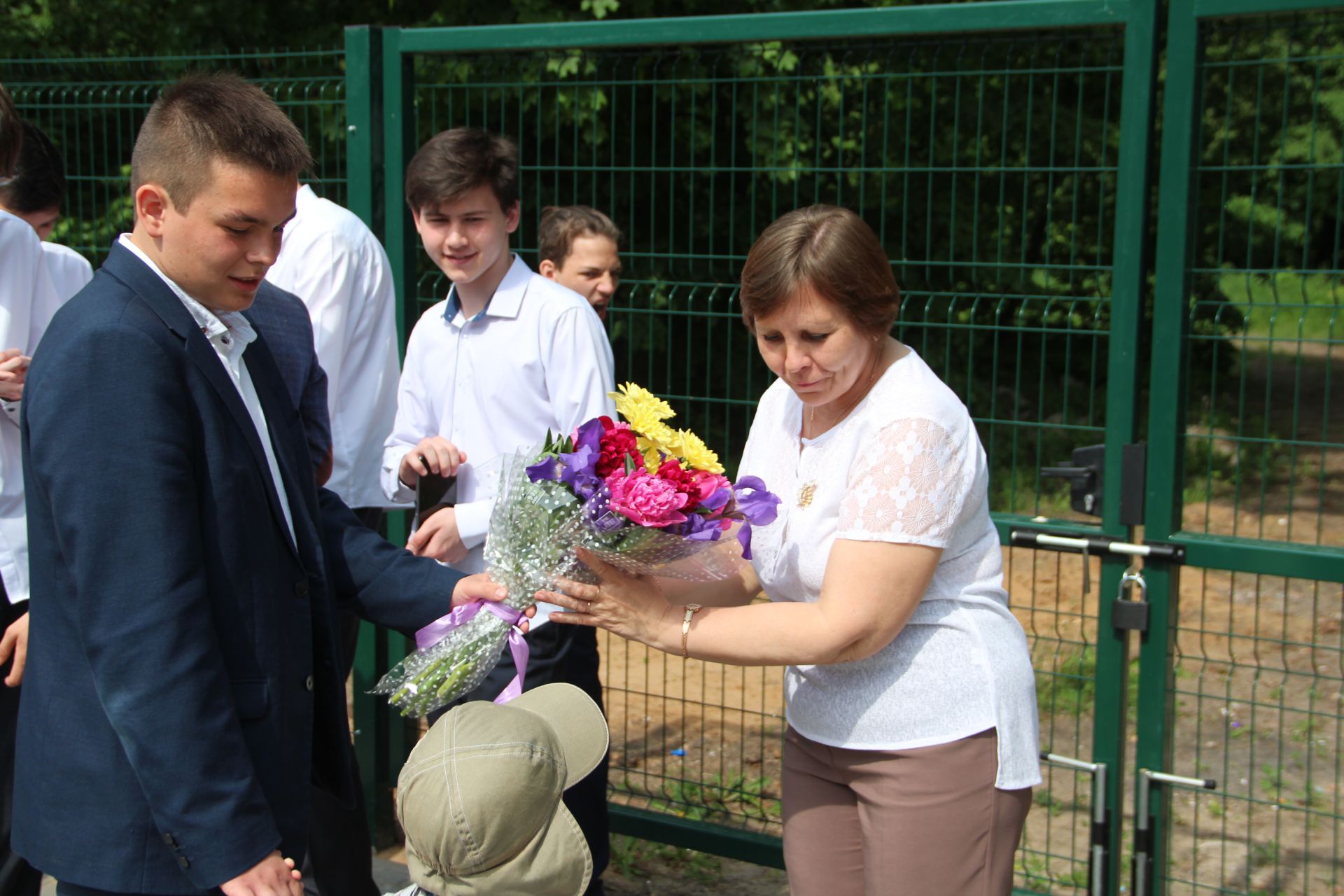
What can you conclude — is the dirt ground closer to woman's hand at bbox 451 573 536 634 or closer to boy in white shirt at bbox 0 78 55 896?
woman's hand at bbox 451 573 536 634

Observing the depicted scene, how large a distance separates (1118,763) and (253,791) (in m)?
2.44

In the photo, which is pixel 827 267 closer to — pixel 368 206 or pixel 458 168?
pixel 458 168

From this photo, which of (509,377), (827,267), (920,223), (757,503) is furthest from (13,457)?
(920,223)

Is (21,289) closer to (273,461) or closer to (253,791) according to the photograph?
(273,461)

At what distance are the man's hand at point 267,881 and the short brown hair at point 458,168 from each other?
2.12 m

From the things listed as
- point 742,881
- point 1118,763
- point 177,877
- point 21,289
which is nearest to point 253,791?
point 177,877

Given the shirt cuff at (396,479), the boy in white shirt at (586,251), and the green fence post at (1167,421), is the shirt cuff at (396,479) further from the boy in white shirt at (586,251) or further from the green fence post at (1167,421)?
the green fence post at (1167,421)

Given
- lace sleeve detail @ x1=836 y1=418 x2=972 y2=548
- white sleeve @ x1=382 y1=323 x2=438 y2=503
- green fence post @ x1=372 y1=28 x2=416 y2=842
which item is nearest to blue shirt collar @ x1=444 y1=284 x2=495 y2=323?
white sleeve @ x1=382 y1=323 x2=438 y2=503

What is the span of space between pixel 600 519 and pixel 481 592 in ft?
1.28

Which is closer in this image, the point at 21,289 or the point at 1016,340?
the point at 21,289

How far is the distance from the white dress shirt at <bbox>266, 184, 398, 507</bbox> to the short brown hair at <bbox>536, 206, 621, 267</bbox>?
33.1 inches

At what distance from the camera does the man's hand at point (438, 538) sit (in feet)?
11.5

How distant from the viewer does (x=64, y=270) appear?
392cm

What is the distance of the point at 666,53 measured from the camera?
4.27 metres
